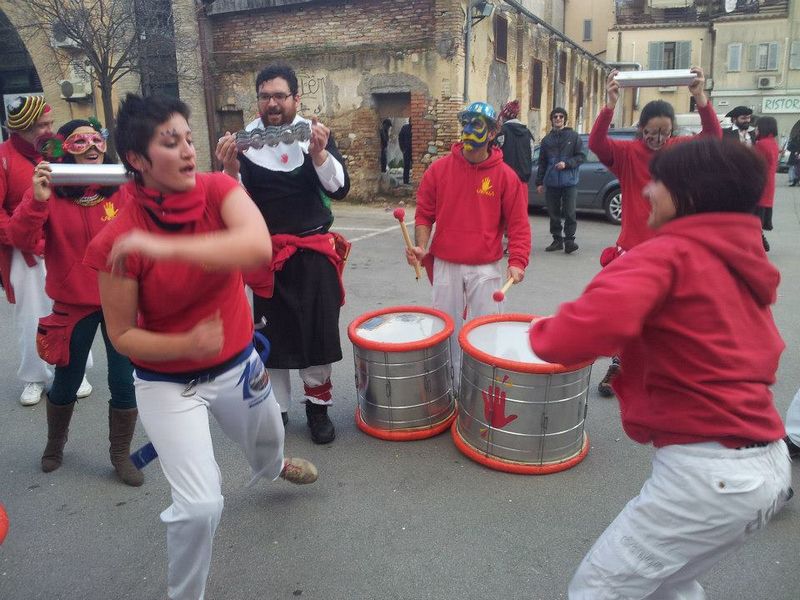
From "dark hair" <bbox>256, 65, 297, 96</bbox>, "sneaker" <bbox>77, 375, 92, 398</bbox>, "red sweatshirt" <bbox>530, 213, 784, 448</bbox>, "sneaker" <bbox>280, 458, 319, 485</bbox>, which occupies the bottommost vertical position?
"sneaker" <bbox>77, 375, 92, 398</bbox>

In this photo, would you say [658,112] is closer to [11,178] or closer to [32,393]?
[11,178]

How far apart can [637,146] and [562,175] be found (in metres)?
5.31

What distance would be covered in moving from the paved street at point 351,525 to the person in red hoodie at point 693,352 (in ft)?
3.10

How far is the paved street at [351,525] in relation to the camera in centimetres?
251

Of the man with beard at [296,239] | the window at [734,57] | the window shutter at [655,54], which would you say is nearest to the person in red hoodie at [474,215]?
the man with beard at [296,239]

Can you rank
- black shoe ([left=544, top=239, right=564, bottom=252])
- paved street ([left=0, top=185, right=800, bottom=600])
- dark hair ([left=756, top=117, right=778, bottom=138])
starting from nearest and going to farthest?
paved street ([left=0, top=185, right=800, bottom=600]) → dark hair ([left=756, top=117, right=778, bottom=138]) → black shoe ([left=544, top=239, right=564, bottom=252])

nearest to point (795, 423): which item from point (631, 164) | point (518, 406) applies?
point (518, 406)

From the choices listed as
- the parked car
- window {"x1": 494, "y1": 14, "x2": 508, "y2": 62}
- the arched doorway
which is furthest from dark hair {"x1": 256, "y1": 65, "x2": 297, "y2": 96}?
the arched doorway

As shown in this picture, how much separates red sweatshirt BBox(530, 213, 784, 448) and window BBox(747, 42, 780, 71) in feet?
124

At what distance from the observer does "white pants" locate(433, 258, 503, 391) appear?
3.86 metres

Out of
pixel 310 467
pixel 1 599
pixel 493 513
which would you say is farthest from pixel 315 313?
pixel 1 599

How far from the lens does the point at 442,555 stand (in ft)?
8.71

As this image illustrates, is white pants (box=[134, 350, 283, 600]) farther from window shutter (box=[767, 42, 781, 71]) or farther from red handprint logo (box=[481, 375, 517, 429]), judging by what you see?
window shutter (box=[767, 42, 781, 71])

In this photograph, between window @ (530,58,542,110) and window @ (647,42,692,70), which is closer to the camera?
window @ (530,58,542,110)
